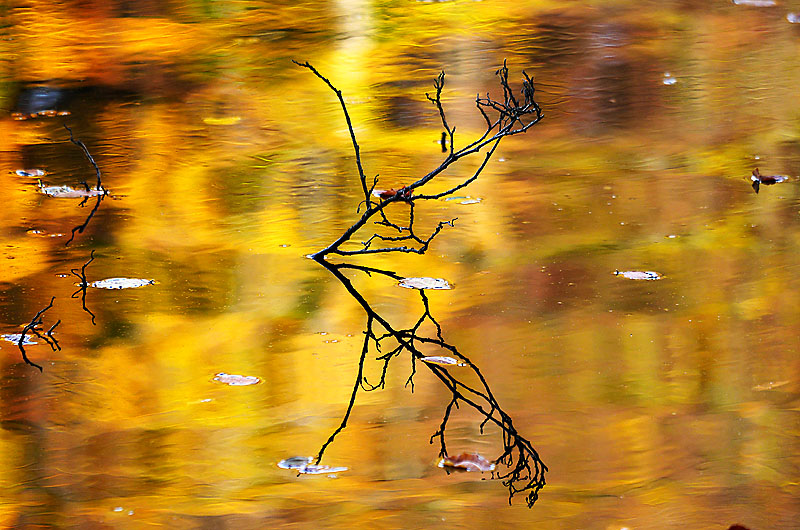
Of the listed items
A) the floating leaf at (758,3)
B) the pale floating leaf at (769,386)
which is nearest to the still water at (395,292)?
the pale floating leaf at (769,386)

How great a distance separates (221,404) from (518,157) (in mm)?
1703

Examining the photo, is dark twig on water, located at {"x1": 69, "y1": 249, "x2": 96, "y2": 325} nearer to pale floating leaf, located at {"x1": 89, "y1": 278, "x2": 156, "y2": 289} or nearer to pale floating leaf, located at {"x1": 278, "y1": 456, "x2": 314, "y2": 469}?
pale floating leaf, located at {"x1": 89, "y1": 278, "x2": 156, "y2": 289}

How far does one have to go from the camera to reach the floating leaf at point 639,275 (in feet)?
7.71

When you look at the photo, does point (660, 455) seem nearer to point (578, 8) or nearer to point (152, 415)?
point (152, 415)

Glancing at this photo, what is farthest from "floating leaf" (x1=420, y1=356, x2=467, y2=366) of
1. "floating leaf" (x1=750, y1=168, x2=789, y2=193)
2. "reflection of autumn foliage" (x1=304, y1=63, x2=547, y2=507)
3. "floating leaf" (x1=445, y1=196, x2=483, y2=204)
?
"floating leaf" (x1=750, y1=168, x2=789, y2=193)

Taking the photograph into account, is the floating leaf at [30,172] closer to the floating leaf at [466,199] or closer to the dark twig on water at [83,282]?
the dark twig on water at [83,282]

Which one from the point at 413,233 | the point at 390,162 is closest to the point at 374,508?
the point at 413,233

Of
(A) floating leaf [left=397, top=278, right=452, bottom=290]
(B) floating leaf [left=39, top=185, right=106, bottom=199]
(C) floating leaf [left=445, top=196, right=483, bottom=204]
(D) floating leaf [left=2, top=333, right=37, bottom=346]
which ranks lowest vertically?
(B) floating leaf [left=39, top=185, right=106, bottom=199]

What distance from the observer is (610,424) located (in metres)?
Result: 1.75

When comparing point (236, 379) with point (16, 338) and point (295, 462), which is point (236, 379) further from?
point (16, 338)

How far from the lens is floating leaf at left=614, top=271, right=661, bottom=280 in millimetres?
2350

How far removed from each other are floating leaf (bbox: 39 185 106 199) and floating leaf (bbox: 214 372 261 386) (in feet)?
4.08

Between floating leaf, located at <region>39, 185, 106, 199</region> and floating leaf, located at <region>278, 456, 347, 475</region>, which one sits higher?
floating leaf, located at <region>278, 456, 347, 475</region>

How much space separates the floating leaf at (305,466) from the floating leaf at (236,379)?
0.97ft
